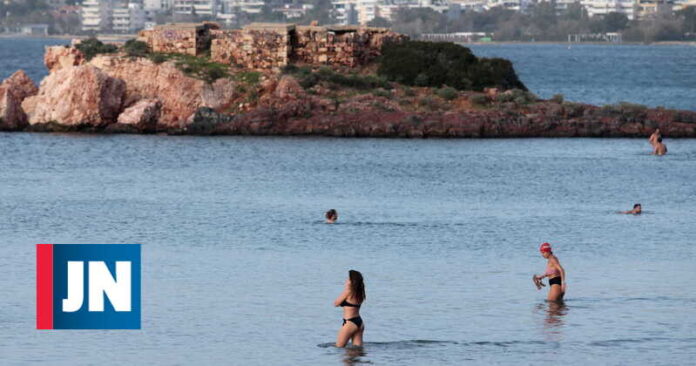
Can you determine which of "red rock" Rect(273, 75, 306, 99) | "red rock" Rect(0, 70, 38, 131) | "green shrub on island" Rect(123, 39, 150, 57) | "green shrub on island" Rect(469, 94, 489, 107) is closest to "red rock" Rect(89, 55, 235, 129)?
"green shrub on island" Rect(123, 39, 150, 57)

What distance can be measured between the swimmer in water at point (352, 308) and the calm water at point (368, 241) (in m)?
0.32

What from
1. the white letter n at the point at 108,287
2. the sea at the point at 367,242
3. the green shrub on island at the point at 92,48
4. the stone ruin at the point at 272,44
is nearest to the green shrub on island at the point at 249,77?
the stone ruin at the point at 272,44

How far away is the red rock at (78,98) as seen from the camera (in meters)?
79.5

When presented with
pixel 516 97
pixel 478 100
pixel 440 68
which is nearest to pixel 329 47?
pixel 440 68

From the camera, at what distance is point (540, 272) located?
40.0 meters

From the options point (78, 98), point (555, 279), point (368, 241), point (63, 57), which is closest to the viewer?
point (555, 279)

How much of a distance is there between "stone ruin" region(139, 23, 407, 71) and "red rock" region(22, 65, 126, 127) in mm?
7250

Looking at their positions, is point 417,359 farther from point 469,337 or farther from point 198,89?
point 198,89

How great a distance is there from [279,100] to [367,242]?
119ft

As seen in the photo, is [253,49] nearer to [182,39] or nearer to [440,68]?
[182,39]

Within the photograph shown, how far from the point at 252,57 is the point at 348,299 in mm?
58084

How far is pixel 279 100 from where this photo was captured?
80.4 metres

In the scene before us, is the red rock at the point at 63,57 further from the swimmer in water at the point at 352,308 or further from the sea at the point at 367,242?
the swimmer in water at the point at 352,308

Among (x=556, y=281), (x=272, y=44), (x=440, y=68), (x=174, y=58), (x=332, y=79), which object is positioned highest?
(x=272, y=44)
